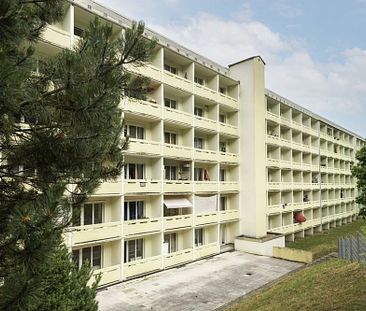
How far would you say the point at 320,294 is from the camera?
1471 cm

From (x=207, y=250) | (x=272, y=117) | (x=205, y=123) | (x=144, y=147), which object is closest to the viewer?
(x=144, y=147)

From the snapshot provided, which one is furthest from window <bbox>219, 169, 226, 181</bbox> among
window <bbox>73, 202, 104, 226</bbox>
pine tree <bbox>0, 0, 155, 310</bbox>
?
pine tree <bbox>0, 0, 155, 310</bbox>

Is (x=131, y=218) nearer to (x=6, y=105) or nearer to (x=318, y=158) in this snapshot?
(x=6, y=105)

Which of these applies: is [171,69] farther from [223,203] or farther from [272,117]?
[272,117]

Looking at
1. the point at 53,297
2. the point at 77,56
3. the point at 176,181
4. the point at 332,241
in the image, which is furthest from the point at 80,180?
the point at 332,241

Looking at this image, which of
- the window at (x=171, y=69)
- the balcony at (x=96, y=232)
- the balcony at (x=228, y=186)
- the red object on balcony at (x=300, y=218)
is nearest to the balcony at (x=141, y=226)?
the balcony at (x=96, y=232)

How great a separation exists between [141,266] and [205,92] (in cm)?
1496

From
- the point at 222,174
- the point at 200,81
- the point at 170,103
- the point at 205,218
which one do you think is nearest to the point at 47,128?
the point at 170,103

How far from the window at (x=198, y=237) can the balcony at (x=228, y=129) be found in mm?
8978

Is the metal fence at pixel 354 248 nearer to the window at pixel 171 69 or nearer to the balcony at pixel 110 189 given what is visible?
the balcony at pixel 110 189

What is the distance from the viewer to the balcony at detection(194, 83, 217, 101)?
89.6 feet

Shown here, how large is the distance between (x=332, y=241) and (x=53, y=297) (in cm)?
3418

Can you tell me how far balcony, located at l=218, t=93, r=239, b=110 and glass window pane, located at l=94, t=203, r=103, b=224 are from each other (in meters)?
14.5

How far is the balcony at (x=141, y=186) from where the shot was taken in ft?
69.9
